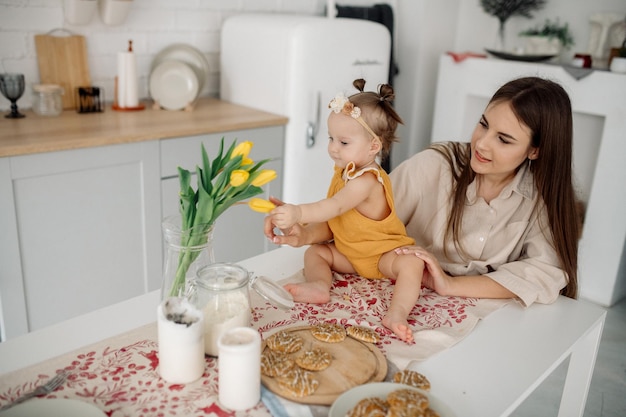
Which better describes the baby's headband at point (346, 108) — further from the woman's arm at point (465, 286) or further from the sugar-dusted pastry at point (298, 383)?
the sugar-dusted pastry at point (298, 383)

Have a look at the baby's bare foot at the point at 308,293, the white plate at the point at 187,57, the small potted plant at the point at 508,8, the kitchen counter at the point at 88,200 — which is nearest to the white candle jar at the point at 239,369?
the baby's bare foot at the point at 308,293

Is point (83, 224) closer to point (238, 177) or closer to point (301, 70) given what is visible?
point (301, 70)

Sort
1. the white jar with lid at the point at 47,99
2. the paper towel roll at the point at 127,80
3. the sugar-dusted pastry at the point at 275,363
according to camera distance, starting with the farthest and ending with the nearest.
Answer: the paper towel roll at the point at 127,80 → the white jar with lid at the point at 47,99 → the sugar-dusted pastry at the point at 275,363

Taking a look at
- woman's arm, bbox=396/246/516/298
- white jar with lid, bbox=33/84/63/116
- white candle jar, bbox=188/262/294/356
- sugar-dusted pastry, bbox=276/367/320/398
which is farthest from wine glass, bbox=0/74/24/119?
sugar-dusted pastry, bbox=276/367/320/398

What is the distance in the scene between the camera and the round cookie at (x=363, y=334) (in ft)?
3.50

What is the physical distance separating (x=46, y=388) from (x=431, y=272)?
83cm

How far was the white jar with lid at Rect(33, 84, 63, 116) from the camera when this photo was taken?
7.84ft

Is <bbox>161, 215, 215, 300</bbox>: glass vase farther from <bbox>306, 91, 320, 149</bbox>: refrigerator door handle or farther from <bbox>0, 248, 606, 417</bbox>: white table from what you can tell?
<bbox>306, 91, 320, 149</bbox>: refrigerator door handle

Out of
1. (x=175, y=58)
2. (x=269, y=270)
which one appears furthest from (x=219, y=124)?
(x=269, y=270)

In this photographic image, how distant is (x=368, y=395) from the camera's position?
34.9 inches

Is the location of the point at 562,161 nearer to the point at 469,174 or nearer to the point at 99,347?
the point at 469,174

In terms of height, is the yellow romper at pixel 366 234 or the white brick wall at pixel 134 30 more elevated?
the white brick wall at pixel 134 30

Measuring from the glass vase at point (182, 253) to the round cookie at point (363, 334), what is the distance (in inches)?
12.1

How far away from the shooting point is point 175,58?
2.86 meters
